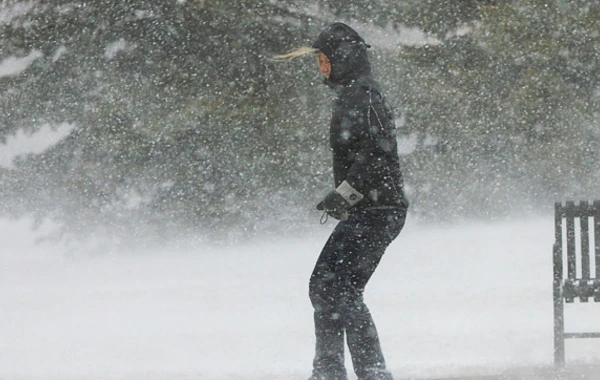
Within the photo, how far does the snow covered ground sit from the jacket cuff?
1930 millimetres

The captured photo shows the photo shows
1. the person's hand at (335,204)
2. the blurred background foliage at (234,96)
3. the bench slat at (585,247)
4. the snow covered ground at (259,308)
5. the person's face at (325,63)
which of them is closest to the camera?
the person's hand at (335,204)

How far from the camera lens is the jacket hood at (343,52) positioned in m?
4.61

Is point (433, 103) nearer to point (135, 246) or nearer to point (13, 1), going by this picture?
point (135, 246)

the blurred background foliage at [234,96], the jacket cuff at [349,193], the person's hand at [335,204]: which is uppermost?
the blurred background foliage at [234,96]

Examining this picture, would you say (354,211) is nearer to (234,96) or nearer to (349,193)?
(349,193)

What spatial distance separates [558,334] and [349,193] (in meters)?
2.37

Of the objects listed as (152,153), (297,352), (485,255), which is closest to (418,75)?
(485,255)

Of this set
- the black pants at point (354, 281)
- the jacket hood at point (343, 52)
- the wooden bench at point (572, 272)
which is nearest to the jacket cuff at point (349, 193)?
the black pants at point (354, 281)

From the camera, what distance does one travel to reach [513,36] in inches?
462

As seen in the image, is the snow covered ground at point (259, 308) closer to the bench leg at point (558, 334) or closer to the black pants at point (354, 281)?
the bench leg at point (558, 334)

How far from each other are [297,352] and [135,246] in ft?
18.2

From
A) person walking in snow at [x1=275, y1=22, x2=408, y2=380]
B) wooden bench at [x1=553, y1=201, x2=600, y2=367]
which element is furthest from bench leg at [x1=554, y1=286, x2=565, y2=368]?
person walking in snow at [x1=275, y1=22, x2=408, y2=380]

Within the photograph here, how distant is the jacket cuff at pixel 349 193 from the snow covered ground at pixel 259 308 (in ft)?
6.33

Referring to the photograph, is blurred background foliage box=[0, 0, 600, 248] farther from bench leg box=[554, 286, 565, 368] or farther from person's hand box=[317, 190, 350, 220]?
person's hand box=[317, 190, 350, 220]
